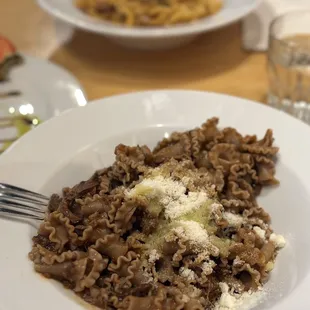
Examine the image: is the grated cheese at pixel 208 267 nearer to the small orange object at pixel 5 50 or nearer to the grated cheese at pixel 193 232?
the grated cheese at pixel 193 232

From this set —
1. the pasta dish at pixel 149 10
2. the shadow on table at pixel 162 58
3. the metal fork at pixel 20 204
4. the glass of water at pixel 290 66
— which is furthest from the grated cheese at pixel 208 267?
the pasta dish at pixel 149 10

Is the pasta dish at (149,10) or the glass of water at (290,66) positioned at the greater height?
the pasta dish at (149,10)

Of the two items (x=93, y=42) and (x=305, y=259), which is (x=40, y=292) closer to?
(x=305, y=259)

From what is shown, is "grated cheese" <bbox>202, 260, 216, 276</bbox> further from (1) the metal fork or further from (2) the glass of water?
(2) the glass of water

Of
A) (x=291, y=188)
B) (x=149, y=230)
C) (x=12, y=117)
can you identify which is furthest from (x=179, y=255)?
(x=12, y=117)

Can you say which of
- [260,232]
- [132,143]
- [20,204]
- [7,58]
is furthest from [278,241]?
[7,58]

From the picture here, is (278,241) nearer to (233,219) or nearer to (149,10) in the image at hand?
(233,219)
